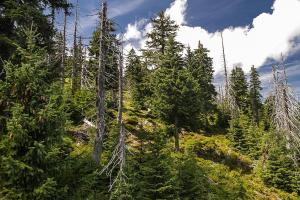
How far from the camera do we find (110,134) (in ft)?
62.8

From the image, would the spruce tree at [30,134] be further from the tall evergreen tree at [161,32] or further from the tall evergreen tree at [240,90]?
the tall evergreen tree at [240,90]

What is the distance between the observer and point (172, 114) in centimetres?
3462

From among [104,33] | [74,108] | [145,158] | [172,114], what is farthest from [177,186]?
[172,114]

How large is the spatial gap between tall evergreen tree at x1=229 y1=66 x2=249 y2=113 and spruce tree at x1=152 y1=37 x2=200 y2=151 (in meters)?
32.7

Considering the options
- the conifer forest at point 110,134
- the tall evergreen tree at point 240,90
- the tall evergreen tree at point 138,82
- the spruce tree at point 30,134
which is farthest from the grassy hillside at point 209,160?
the tall evergreen tree at point 240,90

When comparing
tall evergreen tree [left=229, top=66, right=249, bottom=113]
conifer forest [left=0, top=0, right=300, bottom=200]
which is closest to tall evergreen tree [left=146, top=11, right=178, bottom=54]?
conifer forest [left=0, top=0, right=300, bottom=200]

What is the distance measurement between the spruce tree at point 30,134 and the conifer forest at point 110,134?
0.09 feet

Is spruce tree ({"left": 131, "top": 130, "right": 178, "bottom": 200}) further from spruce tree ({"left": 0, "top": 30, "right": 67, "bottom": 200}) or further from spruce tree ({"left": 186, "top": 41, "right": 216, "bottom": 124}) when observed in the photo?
spruce tree ({"left": 186, "top": 41, "right": 216, "bottom": 124})

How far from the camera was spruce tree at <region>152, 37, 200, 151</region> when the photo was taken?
33.9 m

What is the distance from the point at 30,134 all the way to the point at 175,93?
2612cm

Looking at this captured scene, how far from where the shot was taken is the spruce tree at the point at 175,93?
3388 cm

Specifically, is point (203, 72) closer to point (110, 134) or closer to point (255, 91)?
point (255, 91)

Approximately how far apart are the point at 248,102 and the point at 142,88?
2891 cm

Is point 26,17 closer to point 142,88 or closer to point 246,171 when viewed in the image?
point 246,171
